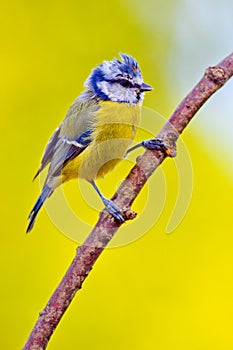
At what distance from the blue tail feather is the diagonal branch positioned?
0.10 metres

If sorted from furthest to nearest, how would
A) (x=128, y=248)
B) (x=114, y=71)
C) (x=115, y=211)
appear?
1. (x=128, y=248)
2. (x=114, y=71)
3. (x=115, y=211)

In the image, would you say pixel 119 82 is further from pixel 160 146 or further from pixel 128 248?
pixel 128 248

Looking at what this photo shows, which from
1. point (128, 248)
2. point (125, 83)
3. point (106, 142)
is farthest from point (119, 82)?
point (128, 248)

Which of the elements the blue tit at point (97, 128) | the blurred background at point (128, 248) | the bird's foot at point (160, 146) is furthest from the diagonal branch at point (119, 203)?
the blurred background at point (128, 248)

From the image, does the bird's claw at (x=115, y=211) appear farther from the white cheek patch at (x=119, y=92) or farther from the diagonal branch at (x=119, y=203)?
the white cheek patch at (x=119, y=92)

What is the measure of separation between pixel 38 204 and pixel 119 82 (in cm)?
15

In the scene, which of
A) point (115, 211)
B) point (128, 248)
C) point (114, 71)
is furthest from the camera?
point (128, 248)

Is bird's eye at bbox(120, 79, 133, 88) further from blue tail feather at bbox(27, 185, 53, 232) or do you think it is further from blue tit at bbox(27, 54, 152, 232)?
blue tail feather at bbox(27, 185, 53, 232)

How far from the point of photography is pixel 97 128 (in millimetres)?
734

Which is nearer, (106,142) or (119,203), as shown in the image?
(119,203)

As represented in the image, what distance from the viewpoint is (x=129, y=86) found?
0.66 metres

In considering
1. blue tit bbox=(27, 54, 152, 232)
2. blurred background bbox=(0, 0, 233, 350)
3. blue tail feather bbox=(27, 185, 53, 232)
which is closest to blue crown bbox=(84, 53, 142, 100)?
blue tit bbox=(27, 54, 152, 232)

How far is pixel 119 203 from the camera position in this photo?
1.72 ft

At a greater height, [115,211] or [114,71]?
[114,71]
